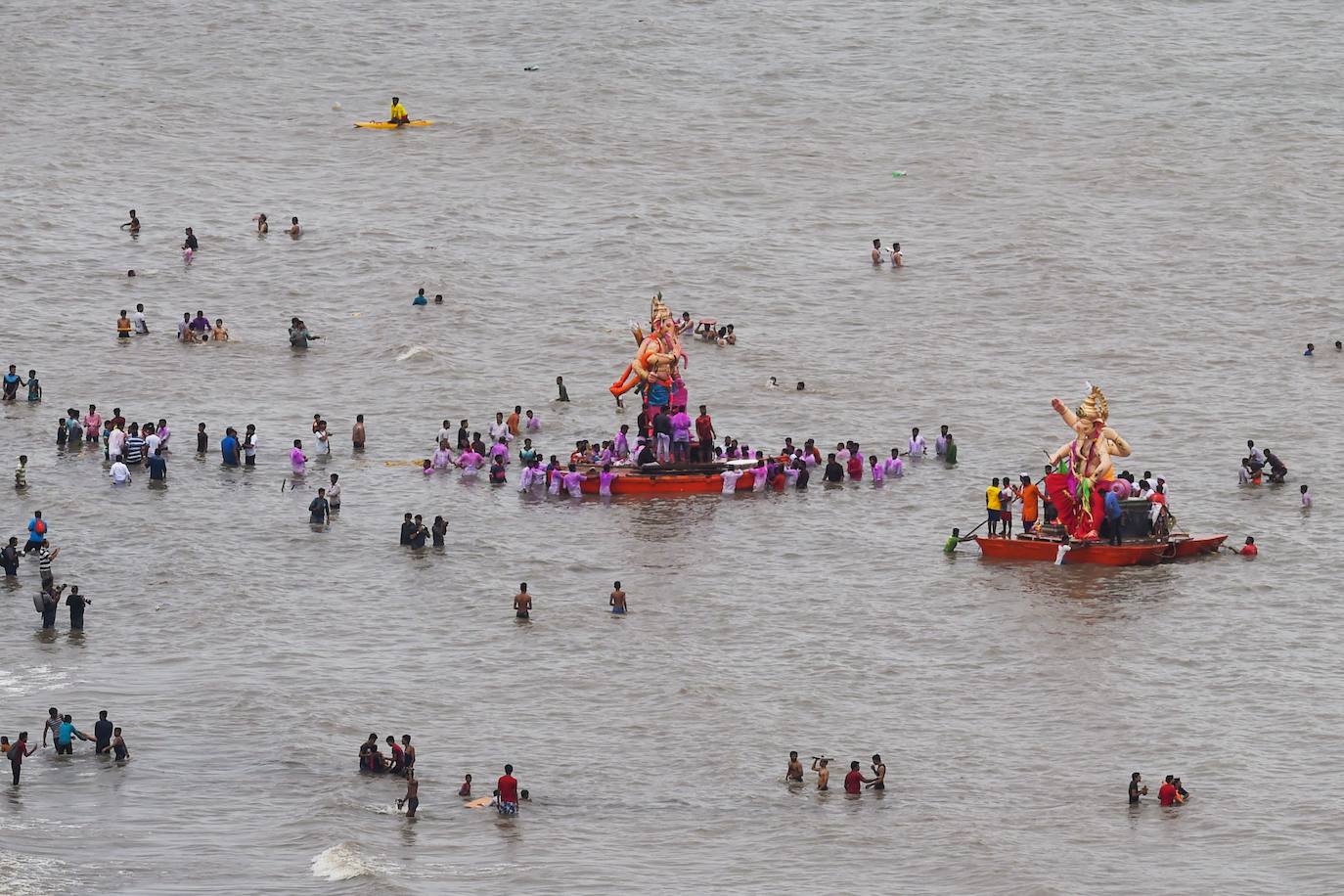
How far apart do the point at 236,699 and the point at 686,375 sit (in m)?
29.4

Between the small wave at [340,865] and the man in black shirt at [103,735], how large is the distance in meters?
6.74

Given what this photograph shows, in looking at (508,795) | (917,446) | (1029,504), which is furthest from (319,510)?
(508,795)

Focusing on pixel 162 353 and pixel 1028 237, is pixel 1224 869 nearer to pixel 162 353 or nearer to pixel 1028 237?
pixel 162 353

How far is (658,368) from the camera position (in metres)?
70.6

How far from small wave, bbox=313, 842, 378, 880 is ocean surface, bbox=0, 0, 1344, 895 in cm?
12

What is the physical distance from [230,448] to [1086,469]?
23.5m

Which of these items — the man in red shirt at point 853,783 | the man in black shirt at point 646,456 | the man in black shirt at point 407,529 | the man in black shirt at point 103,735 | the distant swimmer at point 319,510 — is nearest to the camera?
the man in red shirt at point 853,783

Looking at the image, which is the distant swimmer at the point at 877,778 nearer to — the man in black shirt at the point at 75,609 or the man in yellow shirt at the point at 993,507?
the man in yellow shirt at the point at 993,507

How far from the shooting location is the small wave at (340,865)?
46.1 meters

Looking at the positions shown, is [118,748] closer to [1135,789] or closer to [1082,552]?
[1135,789]

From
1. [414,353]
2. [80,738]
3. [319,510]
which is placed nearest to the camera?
[80,738]

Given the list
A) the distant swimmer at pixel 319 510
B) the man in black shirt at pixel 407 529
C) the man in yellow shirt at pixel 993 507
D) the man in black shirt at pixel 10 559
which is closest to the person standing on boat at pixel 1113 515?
the man in yellow shirt at pixel 993 507

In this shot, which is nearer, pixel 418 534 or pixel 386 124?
pixel 418 534

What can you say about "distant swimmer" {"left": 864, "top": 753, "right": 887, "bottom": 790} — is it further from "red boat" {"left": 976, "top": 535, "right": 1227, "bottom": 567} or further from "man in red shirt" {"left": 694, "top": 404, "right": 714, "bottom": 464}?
"man in red shirt" {"left": 694, "top": 404, "right": 714, "bottom": 464}
